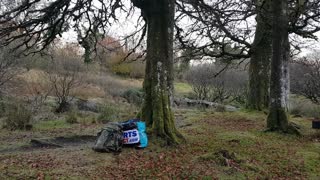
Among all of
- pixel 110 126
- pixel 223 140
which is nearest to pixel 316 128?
pixel 223 140

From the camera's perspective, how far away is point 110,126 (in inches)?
330

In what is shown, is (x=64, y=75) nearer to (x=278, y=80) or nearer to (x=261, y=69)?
(x=261, y=69)

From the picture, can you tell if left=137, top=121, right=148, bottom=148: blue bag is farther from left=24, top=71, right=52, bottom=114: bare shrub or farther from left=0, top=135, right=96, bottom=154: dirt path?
left=24, top=71, right=52, bottom=114: bare shrub

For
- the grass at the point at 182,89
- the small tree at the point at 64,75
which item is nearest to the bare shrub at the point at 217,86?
the grass at the point at 182,89

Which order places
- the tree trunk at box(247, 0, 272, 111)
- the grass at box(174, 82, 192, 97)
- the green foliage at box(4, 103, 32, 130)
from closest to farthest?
the green foliage at box(4, 103, 32, 130) → the tree trunk at box(247, 0, 272, 111) → the grass at box(174, 82, 192, 97)

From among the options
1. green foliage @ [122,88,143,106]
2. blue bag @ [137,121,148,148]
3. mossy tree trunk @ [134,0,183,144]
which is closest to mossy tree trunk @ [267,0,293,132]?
mossy tree trunk @ [134,0,183,144]

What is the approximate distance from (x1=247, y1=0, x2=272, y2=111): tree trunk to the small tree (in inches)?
347

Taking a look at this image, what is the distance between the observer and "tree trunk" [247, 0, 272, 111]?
1658cm

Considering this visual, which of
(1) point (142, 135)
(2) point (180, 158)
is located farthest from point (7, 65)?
(2) point (180, 158)

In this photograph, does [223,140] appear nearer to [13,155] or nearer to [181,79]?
[13,155]

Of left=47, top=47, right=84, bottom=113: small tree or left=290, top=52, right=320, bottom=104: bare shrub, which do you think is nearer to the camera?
left=47, top=47, right=84, bottom=113: small tree

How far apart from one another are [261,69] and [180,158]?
9.71 m

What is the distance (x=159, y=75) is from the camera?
367 inches

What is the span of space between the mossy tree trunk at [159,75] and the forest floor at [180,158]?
0.52 m
